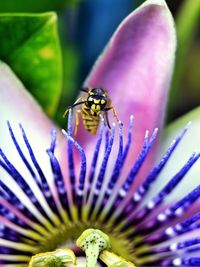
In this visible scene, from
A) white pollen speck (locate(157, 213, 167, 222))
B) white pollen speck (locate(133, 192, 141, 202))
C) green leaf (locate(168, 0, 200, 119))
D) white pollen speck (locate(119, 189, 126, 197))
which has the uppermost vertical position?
green leaf (locate(168, 0, 200, 119))

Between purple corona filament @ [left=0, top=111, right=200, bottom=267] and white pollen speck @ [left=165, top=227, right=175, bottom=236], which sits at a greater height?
purple corona filament @ [left=0, top=111, right=200, bottom=267]

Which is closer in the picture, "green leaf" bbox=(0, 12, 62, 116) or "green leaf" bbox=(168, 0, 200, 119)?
"green leaf" bbox=(0, 12, 62, 116)

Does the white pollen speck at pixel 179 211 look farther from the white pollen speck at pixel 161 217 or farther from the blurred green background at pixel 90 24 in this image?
the blurred green background at pixel 90 24

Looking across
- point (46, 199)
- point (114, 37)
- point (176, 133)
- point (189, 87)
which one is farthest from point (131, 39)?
point (189, 87)

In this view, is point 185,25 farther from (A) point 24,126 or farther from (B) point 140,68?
(A) point 24,126

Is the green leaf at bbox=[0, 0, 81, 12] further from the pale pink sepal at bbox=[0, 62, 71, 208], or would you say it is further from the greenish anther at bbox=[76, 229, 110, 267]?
the greenish anther at bbox=[76, 229, 110, 267]

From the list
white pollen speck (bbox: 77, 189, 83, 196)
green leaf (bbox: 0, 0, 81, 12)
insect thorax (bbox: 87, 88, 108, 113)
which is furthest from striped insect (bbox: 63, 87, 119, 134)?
green leaf (bbox: 0, 0, 81, 12)

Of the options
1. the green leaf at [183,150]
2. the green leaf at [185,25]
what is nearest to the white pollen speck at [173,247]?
the green leaf at [183,150]

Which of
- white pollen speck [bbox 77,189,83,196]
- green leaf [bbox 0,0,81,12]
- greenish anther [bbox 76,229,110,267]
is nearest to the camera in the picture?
greenish anther [bbox 76,229,110,267]

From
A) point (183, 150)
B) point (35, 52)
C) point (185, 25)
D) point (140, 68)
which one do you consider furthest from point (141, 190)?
point (185, 25)
